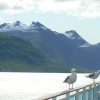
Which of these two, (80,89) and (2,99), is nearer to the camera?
(80,89)

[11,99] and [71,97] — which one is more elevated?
[71,97]

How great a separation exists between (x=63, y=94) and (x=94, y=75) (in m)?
14.2

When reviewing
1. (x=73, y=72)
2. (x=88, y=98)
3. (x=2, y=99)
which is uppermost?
(x=73, y=72)

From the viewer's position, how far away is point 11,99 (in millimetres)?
83438

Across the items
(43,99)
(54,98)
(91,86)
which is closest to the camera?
(43,99)

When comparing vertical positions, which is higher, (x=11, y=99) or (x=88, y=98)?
(x=88, y=98)

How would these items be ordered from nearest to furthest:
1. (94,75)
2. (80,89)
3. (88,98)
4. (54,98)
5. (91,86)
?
(54,98) → (80,89) → (88,98) → (91,86) → (94,75)

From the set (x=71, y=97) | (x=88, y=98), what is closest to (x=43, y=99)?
(x=71, y=97)

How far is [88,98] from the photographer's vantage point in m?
15.2

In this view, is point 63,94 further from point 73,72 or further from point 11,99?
point 11,99

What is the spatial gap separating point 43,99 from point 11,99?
76.0 meters

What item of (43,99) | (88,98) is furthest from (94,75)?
(43,99)

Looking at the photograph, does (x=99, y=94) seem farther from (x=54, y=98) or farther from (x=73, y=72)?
(x=54, y=98)

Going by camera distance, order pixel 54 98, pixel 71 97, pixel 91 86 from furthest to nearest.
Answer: pixel 91 86 → pixel 71 97 → pixel 54 98
